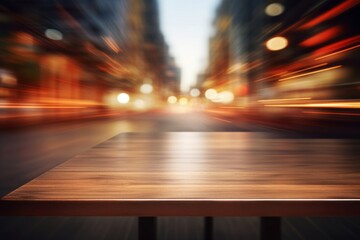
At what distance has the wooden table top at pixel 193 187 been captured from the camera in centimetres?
79

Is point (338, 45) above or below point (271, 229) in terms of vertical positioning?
above

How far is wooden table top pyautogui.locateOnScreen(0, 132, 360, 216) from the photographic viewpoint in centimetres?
79

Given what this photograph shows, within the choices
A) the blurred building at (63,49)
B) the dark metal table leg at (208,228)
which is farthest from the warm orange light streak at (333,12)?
Result: the dark metal table leg at (208,228)

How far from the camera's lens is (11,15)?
1126cm

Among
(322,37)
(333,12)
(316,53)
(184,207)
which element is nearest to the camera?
(184,207)

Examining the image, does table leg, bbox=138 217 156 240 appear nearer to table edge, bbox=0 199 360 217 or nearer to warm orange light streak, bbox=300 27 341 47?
table edge, bbox=0 199 360 217

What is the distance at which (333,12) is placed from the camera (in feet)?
39.4

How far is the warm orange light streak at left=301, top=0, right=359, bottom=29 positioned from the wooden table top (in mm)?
11134

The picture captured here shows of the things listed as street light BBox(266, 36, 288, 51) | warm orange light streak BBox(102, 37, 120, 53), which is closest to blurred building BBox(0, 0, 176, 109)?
warm orange light streak BBox(102, 37, 120, 53)

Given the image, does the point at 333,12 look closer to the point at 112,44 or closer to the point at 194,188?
the point at 194,188

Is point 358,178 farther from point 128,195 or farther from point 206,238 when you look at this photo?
point 206,238

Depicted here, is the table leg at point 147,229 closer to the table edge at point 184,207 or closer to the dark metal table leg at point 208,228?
the table edge at point 184,207

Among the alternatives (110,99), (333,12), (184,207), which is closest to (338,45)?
(333,12)

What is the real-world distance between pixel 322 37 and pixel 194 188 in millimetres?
13648
